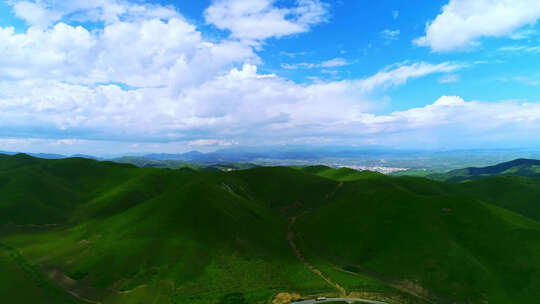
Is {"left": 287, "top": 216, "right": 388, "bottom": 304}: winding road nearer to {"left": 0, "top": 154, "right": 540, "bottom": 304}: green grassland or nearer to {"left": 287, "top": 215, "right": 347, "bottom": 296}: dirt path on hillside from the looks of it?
{"left": 287, "top": 215, "right": 347, "bottom": 296}: dirt path on hillside

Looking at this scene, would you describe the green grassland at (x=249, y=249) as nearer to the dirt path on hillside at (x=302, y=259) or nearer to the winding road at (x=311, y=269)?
the dirt path on hillside at (x=302, y=259)

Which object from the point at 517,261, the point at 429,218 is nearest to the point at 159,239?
the point at 429,218

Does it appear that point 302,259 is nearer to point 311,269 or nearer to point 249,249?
point 311,269

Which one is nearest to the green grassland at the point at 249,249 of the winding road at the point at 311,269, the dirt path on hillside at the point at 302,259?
the dirt path on hillside at the point at 302,259

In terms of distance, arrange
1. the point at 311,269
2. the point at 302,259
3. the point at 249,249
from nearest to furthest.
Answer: the point at 311,269 → the point at 249,249 → the point at 302,259

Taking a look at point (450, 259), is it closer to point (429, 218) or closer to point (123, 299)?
point (429, 218)

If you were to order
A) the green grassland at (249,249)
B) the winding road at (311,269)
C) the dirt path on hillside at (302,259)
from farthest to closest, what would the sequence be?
the dirt path on hillside at (302,259), the green grassland at (249,249), the winding road at (311,269)

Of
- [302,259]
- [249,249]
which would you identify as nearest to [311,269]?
[302,259]

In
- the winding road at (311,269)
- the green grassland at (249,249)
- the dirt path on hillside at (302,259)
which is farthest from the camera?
the dirt path on hillside at (302,259)

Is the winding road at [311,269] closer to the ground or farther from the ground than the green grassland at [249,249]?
closer to the ground

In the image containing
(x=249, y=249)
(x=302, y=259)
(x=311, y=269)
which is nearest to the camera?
(x=311, y=269)
